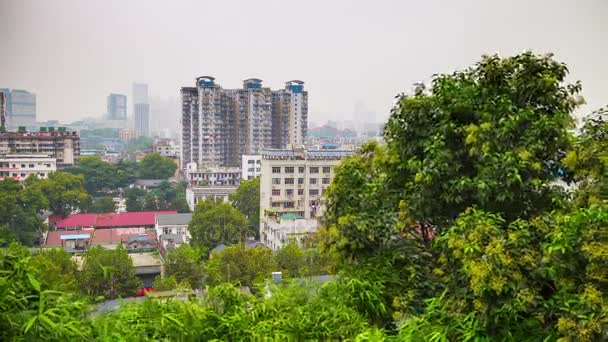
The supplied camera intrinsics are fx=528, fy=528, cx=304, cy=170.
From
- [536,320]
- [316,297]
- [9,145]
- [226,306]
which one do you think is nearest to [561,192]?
[536,320]

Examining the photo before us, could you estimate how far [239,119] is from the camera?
681 inches

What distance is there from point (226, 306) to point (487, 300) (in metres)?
1.00

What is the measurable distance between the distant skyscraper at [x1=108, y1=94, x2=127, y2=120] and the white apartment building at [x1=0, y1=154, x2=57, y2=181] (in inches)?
394

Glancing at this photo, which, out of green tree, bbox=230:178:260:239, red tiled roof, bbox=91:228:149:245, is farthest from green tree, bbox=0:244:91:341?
green tree, bbox=230:178:260:239

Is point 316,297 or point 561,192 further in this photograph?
point 316,297

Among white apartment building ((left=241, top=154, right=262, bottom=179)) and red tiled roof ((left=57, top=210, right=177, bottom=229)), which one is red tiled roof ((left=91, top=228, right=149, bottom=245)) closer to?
red tiled roof ((left=57, top=210, right=177, bottom=229))

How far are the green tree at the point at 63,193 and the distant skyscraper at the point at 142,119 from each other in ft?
45.8

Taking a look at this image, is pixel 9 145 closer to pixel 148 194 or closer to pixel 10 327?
pixel 148 194

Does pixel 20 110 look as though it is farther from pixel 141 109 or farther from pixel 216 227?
pixel 141 109

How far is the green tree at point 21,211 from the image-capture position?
934cm

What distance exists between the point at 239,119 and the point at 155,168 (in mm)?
3850

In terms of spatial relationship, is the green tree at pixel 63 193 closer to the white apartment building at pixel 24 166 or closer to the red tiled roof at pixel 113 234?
the white apartment building at pixel 24 166

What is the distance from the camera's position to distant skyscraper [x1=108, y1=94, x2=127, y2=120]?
2394 cm

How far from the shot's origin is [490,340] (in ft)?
6.07
